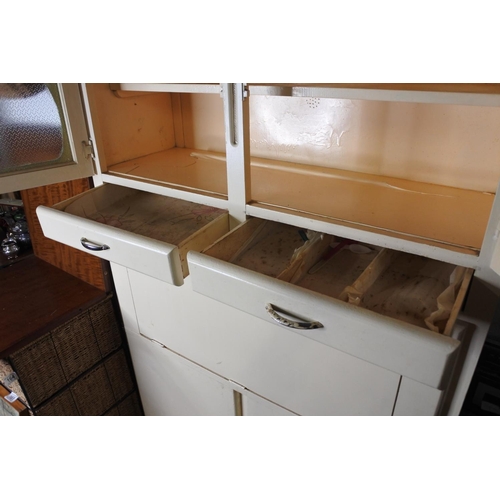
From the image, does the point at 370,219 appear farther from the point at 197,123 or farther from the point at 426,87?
the point at 197,123

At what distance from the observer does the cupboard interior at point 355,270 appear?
2.52 ft

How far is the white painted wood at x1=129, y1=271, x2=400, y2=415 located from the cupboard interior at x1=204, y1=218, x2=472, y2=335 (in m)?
0.15

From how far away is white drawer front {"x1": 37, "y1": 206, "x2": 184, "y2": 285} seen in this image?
0.88m

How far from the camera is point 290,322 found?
736mm

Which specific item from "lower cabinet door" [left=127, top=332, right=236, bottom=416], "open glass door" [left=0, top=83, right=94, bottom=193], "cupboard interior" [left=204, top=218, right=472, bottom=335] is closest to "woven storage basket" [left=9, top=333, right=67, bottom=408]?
"lower cabinet door" [left=127, top=332, right=236, bottom=416]

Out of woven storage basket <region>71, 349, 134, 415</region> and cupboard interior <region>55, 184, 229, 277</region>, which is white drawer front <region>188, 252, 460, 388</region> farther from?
woven storage basket <region>71, 349, 134, 415</region>

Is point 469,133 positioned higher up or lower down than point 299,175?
→ higher up

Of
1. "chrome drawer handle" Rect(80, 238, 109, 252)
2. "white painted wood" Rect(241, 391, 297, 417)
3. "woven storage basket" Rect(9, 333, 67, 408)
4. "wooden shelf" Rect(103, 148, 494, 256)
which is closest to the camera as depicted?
"wooden shelf" Rect(103, 148, 494, 256)

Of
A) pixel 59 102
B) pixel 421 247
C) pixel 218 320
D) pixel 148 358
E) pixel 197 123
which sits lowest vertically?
pixel 148 358

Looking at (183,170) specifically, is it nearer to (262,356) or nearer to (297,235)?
(297,235)

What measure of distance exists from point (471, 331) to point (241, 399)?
2.23 ft

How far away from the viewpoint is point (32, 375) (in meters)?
1.26
